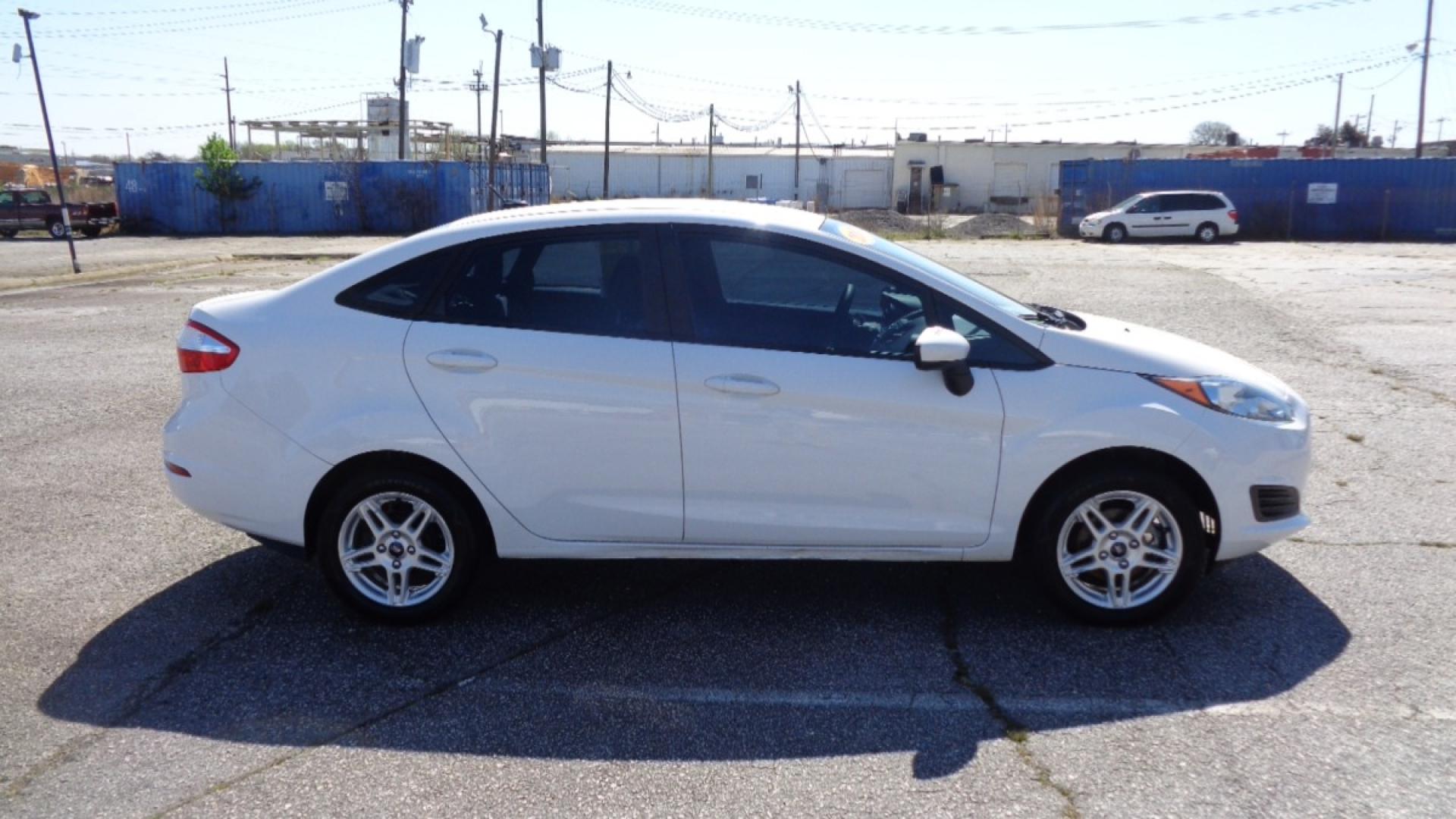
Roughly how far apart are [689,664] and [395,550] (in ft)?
4.33

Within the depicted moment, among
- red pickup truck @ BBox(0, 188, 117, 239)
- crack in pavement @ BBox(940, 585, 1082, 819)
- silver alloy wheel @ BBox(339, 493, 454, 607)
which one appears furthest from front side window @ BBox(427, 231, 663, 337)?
red pickup truck @ BBox(0, 188, 117, 239)

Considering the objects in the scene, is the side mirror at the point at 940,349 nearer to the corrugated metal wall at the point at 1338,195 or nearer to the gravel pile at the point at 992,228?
the gravel pile at the point at 992,228

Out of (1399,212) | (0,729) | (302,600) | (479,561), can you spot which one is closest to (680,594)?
(479,561)

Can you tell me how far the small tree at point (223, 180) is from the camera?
156 feet

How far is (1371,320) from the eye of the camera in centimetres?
1591

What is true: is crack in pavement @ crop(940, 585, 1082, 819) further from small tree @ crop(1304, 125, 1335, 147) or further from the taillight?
small tree @ crop(1304, 125, 1335, 147)

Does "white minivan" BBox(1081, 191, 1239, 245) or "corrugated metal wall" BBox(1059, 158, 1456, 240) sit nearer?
"white minivan" BBox(1081, 191, 1239, 245)

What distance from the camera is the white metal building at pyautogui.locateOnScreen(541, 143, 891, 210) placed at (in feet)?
227

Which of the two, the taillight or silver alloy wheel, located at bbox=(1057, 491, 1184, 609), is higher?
the taillight

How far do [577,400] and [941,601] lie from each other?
182 cm

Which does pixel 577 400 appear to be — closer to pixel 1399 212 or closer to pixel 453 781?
pixel 453 781

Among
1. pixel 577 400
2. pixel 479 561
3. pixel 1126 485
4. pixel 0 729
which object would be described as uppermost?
pixel 577 400

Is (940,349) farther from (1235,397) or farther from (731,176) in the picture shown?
(731,176)

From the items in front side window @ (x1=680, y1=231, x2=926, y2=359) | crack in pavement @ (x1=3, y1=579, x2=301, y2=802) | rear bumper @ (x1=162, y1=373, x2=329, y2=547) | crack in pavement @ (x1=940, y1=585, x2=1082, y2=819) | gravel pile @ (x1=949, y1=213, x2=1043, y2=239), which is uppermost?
front side window @ (x1=680, y1=231, x2=926, y2=359)
